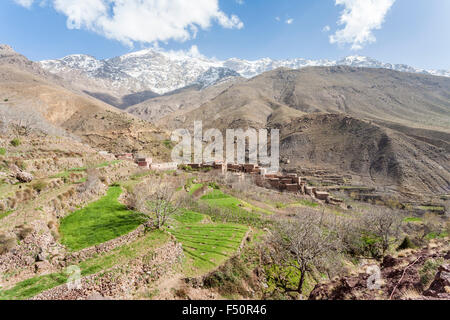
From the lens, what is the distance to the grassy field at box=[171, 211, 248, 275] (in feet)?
38.0

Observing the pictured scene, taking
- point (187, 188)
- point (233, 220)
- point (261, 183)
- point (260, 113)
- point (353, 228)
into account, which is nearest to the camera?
point (233, 220)

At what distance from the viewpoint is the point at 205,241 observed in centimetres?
1375

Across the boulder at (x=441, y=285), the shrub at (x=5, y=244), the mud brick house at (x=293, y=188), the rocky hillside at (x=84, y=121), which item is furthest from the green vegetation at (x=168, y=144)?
the boulder at (x=441, y=285)

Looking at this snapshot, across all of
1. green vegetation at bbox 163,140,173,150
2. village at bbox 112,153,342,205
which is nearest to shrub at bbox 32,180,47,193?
village at bbox 112,153,342,205

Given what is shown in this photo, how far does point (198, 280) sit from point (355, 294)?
695cm

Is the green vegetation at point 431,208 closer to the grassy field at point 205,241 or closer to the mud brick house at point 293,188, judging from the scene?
the mud brick house at point 293,188

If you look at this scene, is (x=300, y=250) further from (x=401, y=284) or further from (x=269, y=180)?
(x=269, y=180)

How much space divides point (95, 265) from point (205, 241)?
649 centimetres

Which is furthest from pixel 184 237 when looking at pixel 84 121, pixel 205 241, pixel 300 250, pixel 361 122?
pixel 361 122

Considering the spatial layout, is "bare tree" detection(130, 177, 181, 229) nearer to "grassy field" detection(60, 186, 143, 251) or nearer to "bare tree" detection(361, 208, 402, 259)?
"grassy field" detection(60, 186, 143, 251)

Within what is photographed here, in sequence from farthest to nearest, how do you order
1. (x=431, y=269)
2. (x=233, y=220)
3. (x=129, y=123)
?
(x=129, y=123)
(x=233, y=220)
(x=431, y=269)

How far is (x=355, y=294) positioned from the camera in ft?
21.2

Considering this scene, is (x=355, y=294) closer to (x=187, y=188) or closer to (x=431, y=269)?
(x=431, y=269)
